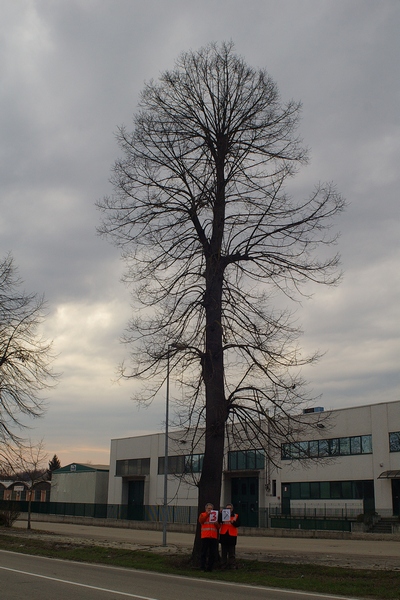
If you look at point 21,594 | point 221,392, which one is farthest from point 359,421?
point 21,594

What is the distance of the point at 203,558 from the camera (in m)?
14.7

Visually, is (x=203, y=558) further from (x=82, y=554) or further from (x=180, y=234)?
(x=180, y=234)

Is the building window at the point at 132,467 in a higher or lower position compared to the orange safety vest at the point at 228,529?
higher

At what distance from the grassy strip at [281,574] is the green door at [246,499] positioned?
26.7m

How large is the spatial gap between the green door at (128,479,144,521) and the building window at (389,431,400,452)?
80.1ft

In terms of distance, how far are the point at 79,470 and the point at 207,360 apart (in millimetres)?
55399

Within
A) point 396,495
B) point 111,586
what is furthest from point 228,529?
point 396,495

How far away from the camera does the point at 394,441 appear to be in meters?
37.9

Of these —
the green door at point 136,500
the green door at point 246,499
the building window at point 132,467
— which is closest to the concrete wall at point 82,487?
the building window at point 132,467

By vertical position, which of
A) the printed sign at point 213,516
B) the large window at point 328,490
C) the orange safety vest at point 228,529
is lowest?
the orange safety vest at point 228,529

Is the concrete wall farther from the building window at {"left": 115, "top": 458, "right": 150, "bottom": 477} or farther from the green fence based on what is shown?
the building window at {"left": 115, "top": 458, "right": 150, "bottom": 477}

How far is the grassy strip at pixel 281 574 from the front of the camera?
39.3 feet

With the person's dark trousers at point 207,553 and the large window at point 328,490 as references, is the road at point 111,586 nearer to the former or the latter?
the person's dark trousers at point 207,553

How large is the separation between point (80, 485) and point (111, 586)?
56293mm
